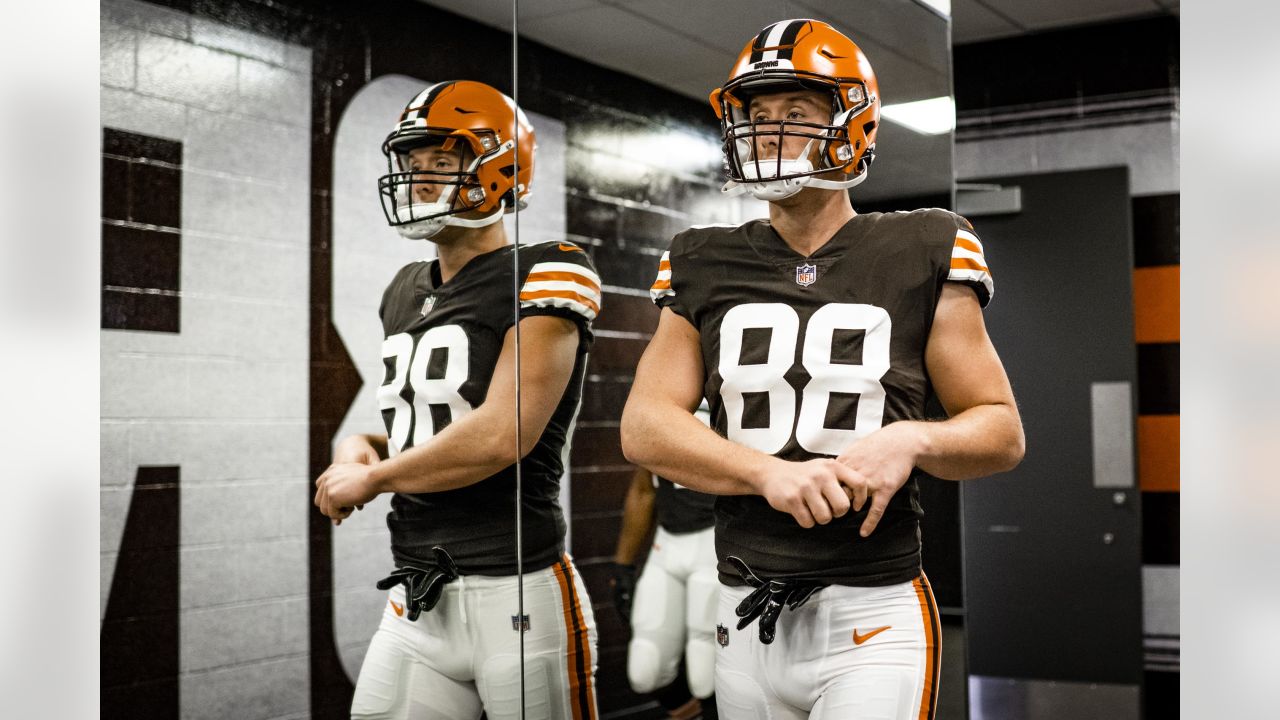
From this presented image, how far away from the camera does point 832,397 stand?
1.54 m

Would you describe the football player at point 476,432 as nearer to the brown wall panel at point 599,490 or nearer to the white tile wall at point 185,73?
the brown wall panel at point 599,490

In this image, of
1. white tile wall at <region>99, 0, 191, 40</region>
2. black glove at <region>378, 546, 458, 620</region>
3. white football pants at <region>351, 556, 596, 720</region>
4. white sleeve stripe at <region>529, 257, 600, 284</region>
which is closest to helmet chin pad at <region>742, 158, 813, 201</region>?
white sleeve stripe at <region>529, 257, 600, 284</region>

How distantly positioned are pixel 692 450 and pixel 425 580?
669 mm

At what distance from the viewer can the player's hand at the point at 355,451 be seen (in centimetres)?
210

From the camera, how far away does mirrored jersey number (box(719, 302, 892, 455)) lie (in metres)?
1.53

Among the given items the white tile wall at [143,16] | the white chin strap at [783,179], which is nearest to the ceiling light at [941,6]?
the white chin strap at [783,179]

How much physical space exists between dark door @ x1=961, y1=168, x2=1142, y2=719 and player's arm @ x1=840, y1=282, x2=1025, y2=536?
0.18 feet

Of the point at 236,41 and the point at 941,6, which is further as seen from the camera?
the point at 236,41

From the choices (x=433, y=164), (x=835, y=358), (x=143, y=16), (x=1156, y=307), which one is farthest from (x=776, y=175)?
(x=143, y=16)

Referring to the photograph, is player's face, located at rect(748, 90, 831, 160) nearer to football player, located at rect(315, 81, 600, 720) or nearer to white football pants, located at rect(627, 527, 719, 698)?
football player, located at rect(315, 81, 600, 720)

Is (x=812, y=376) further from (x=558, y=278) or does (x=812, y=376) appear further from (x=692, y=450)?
(x=558, y=278)

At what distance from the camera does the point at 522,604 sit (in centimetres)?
200
